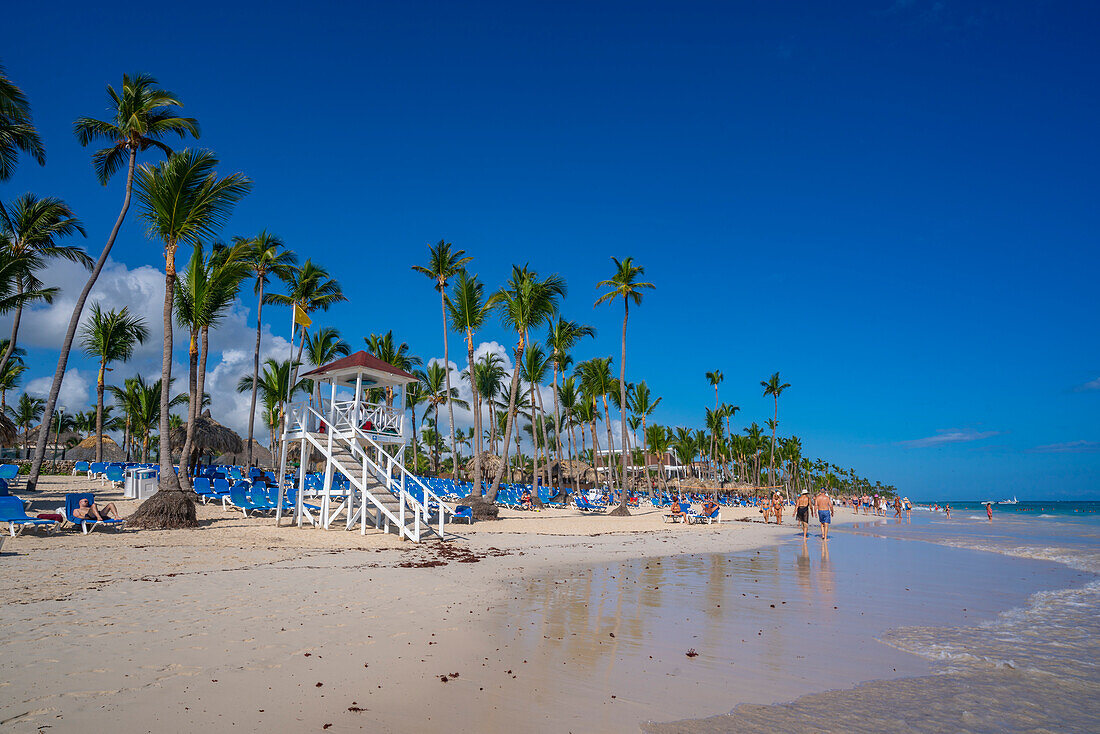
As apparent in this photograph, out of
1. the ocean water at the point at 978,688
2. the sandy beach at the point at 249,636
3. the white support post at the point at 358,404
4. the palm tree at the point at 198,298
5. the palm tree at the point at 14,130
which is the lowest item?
the ocean water at the point at 978,688

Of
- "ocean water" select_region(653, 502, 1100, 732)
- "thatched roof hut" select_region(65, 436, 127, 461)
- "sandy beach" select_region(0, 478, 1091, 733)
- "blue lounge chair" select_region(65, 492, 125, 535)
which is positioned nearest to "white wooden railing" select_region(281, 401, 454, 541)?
"sandy beach" select_region(0, 478, 1091, 733)

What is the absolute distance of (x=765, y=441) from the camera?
289 feet

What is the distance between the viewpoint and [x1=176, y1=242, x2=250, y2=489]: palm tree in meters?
17.0

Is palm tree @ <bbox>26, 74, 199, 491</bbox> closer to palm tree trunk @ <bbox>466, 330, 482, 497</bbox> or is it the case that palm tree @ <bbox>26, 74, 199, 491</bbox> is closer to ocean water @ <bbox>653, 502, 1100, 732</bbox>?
palm tree trunk @ <bbox>466, 330, 482, 497</bbox>

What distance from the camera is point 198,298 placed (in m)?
17.8

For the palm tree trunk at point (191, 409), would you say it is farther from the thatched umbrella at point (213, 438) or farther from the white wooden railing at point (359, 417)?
the thatched umbrella at point (213, 438)

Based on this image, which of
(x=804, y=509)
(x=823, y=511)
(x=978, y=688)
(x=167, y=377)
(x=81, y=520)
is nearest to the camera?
(x=978, y=688)

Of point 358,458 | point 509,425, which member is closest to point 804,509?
point 509,425

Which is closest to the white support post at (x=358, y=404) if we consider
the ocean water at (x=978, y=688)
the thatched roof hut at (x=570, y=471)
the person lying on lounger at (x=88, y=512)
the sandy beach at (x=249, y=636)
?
the sandy beach at (x=249, y=636)

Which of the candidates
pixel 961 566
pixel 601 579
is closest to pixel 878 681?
pixel 601 579

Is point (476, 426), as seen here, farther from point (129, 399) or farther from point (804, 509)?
point (129, 399)

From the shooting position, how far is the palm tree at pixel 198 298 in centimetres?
1703

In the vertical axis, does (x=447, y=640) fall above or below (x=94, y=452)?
below

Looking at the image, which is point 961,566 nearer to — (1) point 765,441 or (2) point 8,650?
(2) point 8,650
